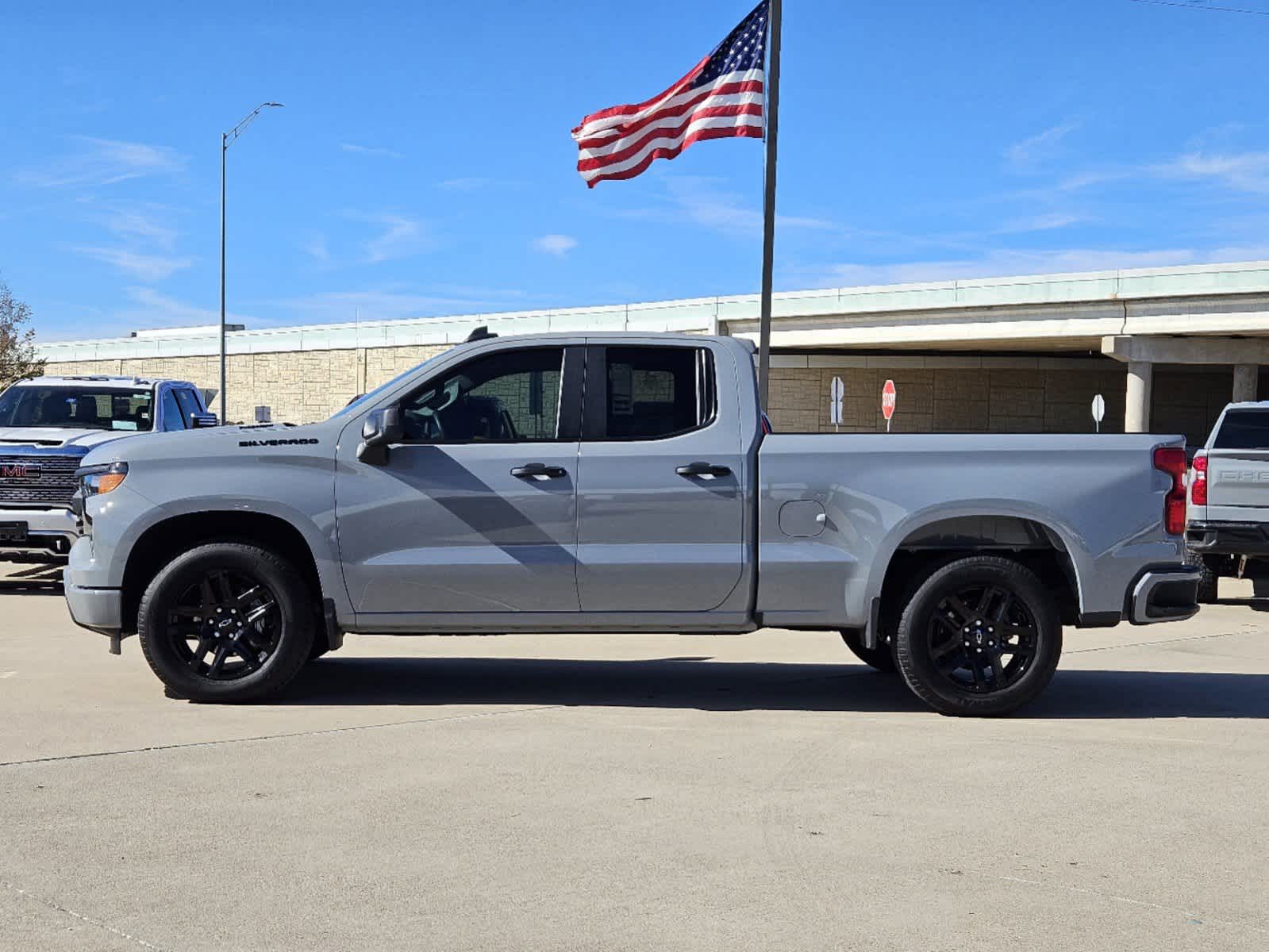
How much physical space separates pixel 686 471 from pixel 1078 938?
13.1 feet

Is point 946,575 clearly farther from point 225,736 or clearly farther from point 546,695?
point 225,736

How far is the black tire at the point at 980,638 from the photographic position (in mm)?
8156

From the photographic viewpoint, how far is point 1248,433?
14836 mm

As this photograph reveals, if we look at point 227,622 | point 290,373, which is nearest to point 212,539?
point 227,622

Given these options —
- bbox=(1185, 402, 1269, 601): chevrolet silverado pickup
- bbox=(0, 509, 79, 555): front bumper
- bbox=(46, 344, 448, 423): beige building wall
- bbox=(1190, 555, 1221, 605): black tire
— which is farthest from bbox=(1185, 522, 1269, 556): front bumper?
bbox=(46, 344, 448, 423): beige building wall

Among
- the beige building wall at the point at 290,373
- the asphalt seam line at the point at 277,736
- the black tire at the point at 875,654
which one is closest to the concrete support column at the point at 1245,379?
the beige building wall at the point at 290,373

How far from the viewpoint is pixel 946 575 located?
321 inches

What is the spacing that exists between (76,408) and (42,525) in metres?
2.28

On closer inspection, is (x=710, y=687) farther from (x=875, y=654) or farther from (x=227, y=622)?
(x=227, y=622)

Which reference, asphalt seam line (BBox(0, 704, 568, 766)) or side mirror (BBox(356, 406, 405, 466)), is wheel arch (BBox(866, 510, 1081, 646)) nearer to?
asphalt seam line (BBox(0, 704, 568, 766))

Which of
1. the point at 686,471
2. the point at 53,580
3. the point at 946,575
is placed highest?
the point at 686,471

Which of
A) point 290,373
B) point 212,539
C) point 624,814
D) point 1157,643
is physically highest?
point 290,373

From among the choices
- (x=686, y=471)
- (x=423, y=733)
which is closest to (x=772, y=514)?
(x=686, y=471)

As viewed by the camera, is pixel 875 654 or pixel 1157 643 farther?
pixel 1157 643
